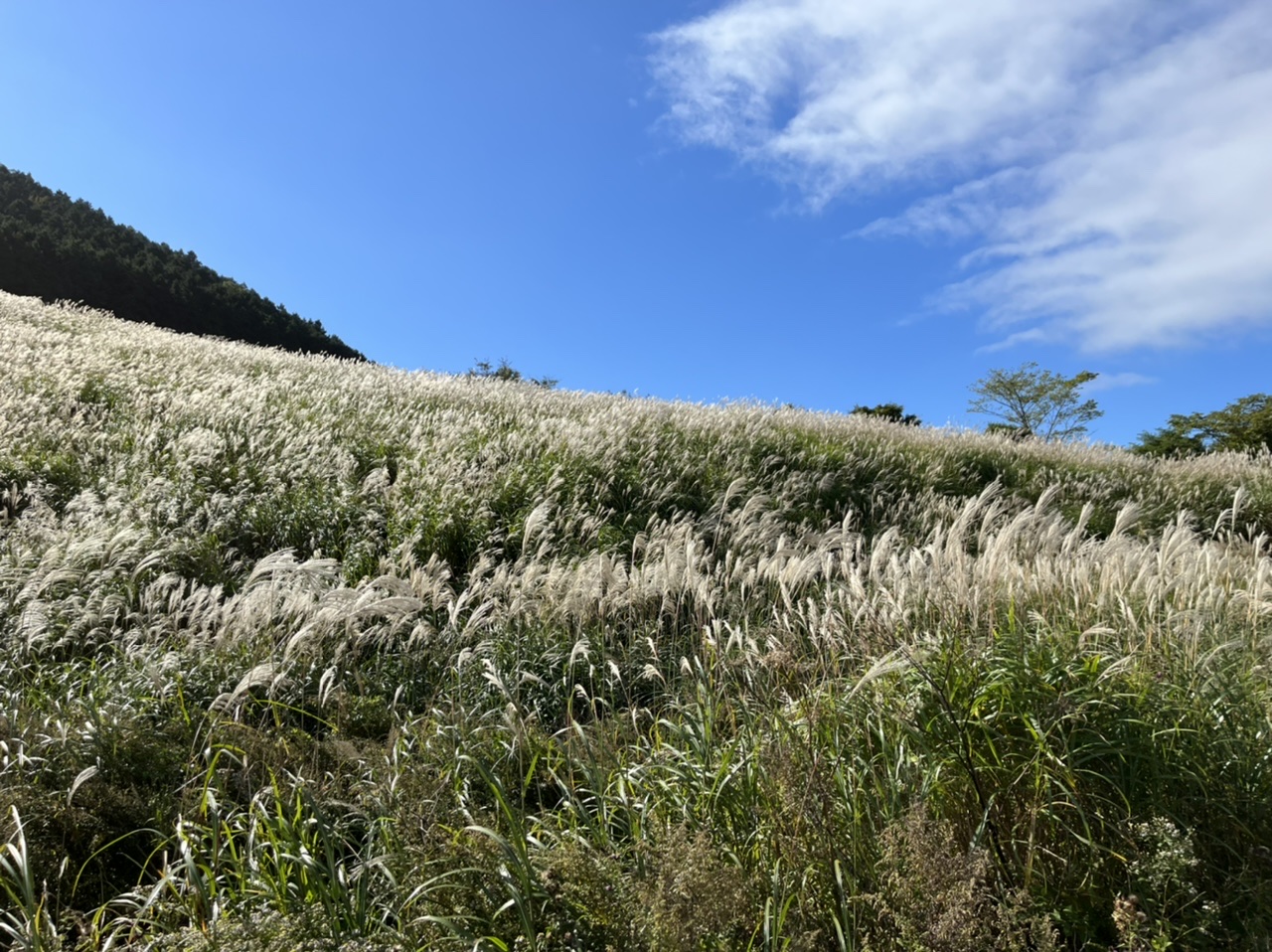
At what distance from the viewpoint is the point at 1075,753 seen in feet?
8.13

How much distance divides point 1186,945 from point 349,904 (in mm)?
2337

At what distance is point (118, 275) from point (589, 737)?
2023 inches

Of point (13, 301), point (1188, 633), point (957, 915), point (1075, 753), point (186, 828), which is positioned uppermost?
point (13, 301)

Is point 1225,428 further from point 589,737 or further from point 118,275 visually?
point 118,275

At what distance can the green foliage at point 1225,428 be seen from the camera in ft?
115

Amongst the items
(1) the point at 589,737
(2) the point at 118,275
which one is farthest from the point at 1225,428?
(2) the point at 118,275

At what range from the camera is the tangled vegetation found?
7.04 feet

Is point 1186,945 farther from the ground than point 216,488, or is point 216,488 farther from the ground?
point 216,488

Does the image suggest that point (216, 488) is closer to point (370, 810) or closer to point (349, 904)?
point (370, 810)

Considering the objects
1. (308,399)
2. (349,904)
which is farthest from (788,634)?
(308,399)

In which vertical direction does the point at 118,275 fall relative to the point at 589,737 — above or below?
above

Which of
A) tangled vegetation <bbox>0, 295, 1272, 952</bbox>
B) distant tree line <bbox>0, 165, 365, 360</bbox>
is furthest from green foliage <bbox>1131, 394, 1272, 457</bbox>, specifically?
distant tree line <bbox>0, 165, 365, 360</bbox>

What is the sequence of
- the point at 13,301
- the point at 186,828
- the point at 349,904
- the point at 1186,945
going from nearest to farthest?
the point at 1186,945, the point at 349,904, the point at 186,828, the point at 13,301

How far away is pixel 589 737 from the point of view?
348 cm
